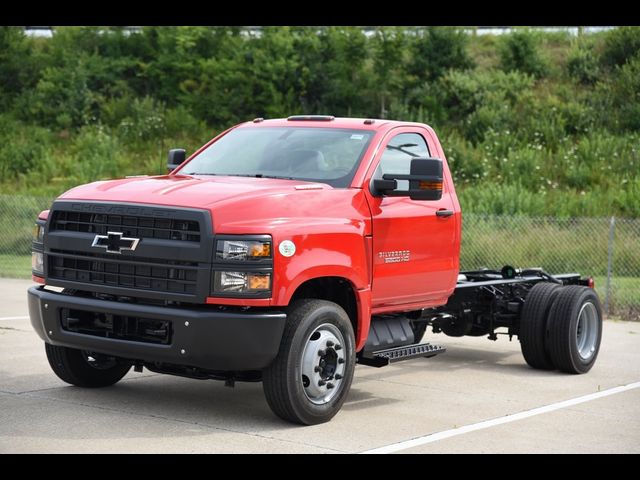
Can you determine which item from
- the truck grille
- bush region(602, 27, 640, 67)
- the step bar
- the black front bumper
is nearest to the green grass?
the truck grille

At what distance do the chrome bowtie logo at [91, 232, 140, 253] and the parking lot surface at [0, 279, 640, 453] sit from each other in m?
1.24

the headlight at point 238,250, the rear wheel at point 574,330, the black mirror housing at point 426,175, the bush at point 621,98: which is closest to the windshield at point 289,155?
the black mirror housing at point 426,175

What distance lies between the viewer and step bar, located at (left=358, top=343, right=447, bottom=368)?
8.96m

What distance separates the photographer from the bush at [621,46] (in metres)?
36.6

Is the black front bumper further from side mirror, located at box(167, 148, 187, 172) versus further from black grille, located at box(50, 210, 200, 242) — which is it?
side mirror, located at box(167, 148, 187, 172)

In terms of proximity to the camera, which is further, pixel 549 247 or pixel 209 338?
pixel 549 247

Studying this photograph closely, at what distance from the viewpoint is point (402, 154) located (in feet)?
31.5

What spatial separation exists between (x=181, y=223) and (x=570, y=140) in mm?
26603

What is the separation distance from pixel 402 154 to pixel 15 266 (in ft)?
47.3

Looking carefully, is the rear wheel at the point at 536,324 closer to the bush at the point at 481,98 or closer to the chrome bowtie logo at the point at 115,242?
the chrome bowtie logo at the point at 115,242

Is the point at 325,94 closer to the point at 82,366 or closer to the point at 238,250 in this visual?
the point at 82,366

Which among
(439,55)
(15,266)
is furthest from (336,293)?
(439,55)

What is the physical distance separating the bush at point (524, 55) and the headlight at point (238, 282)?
31154 millimetres

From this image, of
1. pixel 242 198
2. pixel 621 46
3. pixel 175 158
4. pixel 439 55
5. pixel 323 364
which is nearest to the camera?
pixel 242 198
